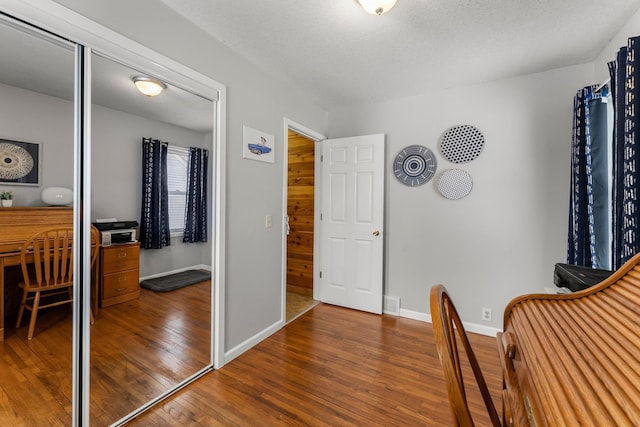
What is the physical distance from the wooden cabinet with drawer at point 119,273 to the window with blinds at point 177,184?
28 cm

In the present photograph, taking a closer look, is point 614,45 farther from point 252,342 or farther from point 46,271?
point 46,271

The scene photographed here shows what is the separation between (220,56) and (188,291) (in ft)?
5.66

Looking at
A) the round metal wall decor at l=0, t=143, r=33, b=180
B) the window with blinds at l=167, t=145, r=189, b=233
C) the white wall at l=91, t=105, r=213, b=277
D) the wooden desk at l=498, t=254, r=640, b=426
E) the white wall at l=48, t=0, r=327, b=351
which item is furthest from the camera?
the window with blinds at l=167, t=145, r=189, b=233

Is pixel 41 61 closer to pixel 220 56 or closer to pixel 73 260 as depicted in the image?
pixel 73 260

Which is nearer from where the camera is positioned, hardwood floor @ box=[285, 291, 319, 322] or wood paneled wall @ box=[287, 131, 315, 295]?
hardwood floor @ box=[285, 291, 319, 322]

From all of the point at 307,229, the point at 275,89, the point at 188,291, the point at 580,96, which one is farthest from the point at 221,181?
the point at 580,96

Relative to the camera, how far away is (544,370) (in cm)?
62

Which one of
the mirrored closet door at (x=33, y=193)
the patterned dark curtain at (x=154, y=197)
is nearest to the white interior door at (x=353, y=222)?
the patterned dark curtain at (x=154, y=197)

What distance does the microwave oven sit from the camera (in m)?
1.50

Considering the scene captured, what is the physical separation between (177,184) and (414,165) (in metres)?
2.29

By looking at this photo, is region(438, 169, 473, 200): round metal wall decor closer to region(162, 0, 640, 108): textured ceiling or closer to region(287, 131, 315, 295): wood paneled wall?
region(162, 0, 640, 108): textured ceiling

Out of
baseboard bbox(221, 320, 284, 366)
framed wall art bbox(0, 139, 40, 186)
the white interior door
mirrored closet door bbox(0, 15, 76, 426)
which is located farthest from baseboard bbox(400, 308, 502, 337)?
framed wall art bbox(0, 139, 40, 186)

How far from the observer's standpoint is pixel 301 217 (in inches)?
150

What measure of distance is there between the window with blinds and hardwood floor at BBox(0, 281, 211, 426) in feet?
1.54
